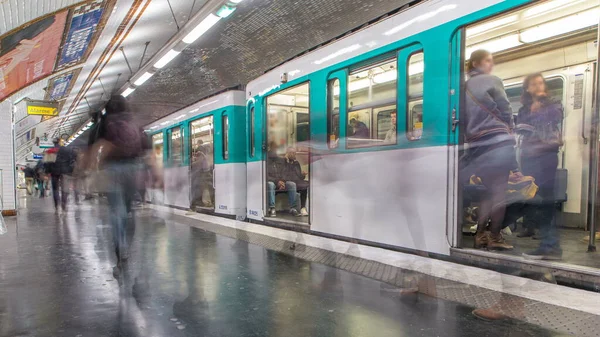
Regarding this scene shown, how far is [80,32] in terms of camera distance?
8031 millimetres

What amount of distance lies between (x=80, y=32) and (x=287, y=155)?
5.34 meters

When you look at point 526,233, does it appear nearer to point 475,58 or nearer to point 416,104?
point 416,104

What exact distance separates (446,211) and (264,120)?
159 inches

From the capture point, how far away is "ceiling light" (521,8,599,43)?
429cm

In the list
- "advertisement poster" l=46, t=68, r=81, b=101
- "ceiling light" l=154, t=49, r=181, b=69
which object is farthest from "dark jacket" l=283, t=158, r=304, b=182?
"advertisement poster" l=46, t=68, r=81, b=101

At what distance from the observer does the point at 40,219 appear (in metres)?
8.30

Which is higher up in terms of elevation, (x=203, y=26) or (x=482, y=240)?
(x=203, y=26)

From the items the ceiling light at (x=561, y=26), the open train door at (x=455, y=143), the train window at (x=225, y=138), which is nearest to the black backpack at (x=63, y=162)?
the train window at (x=225, y=138)

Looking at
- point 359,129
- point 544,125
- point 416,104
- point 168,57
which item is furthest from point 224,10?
point 544,125

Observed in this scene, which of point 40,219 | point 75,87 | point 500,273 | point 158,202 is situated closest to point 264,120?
point 500,273

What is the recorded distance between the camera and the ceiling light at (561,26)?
14.1 ft

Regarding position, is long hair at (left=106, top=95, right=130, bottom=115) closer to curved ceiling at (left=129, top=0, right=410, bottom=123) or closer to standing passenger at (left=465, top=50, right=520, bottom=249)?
standing passenger at (left=465, top=50, right=520, bottom=249)

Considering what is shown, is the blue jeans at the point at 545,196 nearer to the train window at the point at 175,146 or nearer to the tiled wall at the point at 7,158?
the train window at the point at 175,146

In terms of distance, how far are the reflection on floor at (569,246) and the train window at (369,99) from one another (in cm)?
Answer: 171
